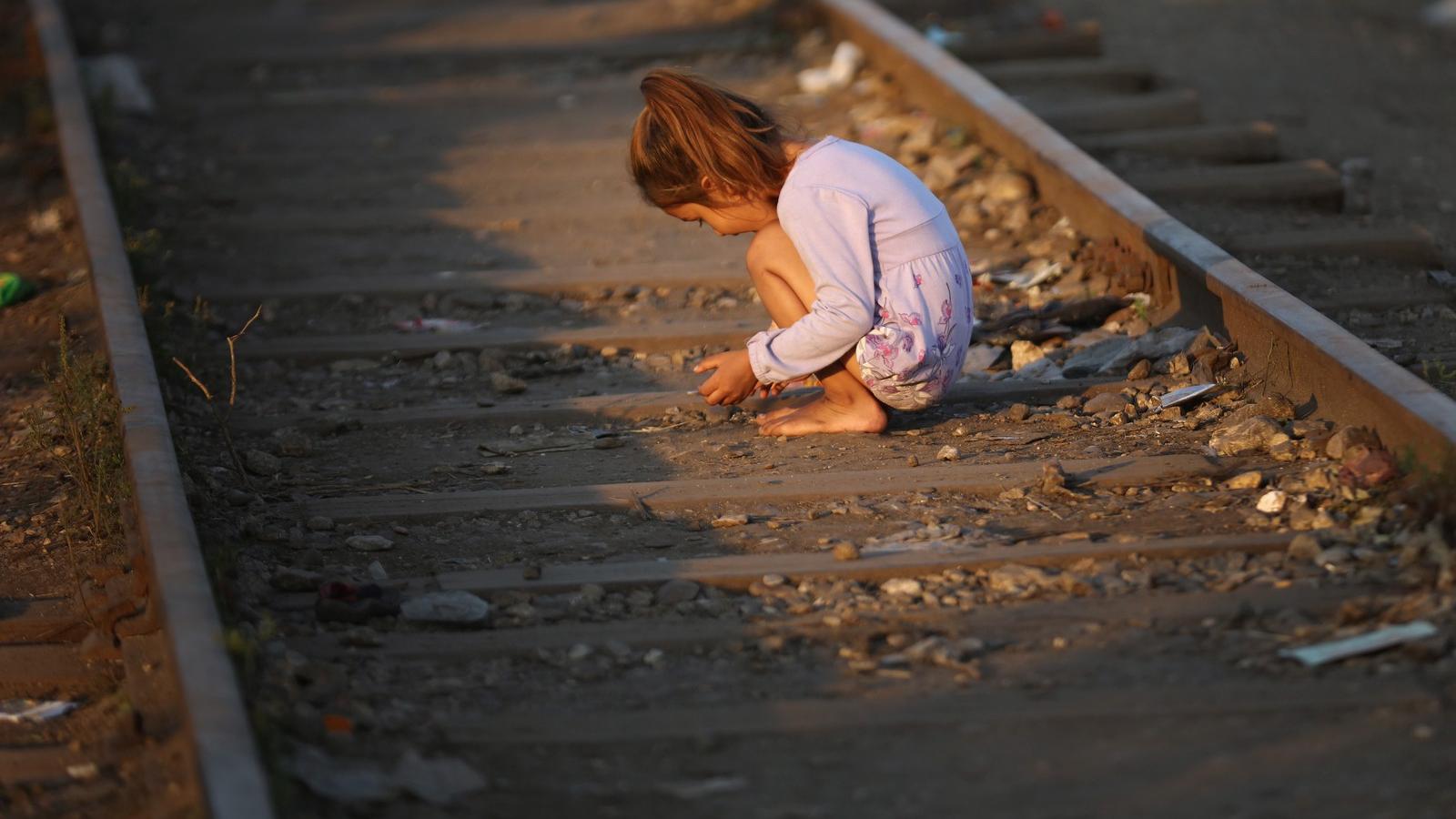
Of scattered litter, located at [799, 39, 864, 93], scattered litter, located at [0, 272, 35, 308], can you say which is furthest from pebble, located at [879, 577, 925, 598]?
scattered litter, located at [799, 39, 864, 93]

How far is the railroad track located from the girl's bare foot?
0.07m

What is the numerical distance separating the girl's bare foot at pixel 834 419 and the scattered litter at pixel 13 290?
10.5 ft

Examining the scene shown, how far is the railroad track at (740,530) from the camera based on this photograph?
110 inches

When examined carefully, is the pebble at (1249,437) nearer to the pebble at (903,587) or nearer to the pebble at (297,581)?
the pebble at (903,587)

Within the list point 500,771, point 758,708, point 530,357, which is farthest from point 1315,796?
point 530,357

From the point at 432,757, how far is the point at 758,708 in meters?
0.59

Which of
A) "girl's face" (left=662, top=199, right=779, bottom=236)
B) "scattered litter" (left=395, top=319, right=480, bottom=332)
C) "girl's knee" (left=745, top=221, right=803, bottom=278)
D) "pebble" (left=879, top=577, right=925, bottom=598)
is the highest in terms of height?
"girl's face" (left=662, top=199, right=779, bottom=236)

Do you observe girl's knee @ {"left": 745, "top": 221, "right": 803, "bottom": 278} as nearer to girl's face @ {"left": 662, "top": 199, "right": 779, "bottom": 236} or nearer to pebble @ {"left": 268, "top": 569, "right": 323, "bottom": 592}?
girl's face @ {"left": 662, "top": 199, "right": 779, "bottom": 236}

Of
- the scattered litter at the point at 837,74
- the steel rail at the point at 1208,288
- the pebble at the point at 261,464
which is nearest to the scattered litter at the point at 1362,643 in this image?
the steel rail at the point at 1208,288

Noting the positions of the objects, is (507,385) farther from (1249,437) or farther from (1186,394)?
(1249,437)

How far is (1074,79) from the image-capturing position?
28.1 feet

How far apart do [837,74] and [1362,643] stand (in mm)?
6461

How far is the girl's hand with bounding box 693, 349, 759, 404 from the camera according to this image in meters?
4.34

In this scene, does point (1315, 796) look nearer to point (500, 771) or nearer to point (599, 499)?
point (500, 771)
